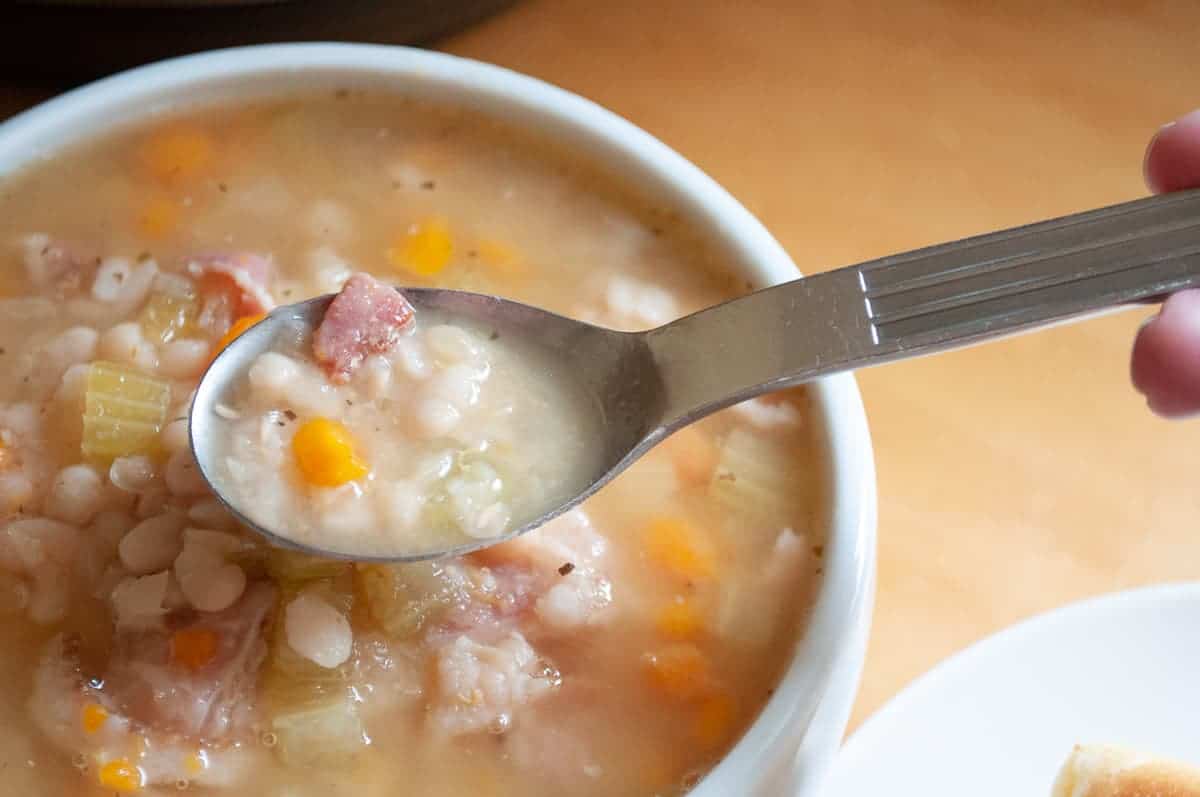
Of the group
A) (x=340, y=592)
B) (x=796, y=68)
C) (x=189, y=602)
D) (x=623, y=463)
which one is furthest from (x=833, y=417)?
(x=796, y=68)

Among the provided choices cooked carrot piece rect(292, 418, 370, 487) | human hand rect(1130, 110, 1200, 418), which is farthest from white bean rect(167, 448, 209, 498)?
human hand rect(1130, 110, 1200, 418)

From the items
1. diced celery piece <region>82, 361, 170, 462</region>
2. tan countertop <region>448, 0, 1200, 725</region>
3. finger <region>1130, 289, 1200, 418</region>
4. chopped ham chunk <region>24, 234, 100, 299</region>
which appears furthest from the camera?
tan countertop <region>448, 0, 1200, 725</region>

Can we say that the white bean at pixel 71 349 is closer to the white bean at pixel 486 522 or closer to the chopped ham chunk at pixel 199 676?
the chopped ham chunk at pixel 199 676

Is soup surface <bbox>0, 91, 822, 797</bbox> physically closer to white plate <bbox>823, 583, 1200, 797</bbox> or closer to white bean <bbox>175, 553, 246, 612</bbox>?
white bean <bbox>175, 553, 246, 612</bbox>

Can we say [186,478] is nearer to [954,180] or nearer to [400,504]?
[400,504]

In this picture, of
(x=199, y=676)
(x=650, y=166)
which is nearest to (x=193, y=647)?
(x=199, y=676)

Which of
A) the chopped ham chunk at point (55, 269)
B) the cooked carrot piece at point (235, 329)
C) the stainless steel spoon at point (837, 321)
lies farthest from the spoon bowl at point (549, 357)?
the chopped ham chunk at point (55, 269)
